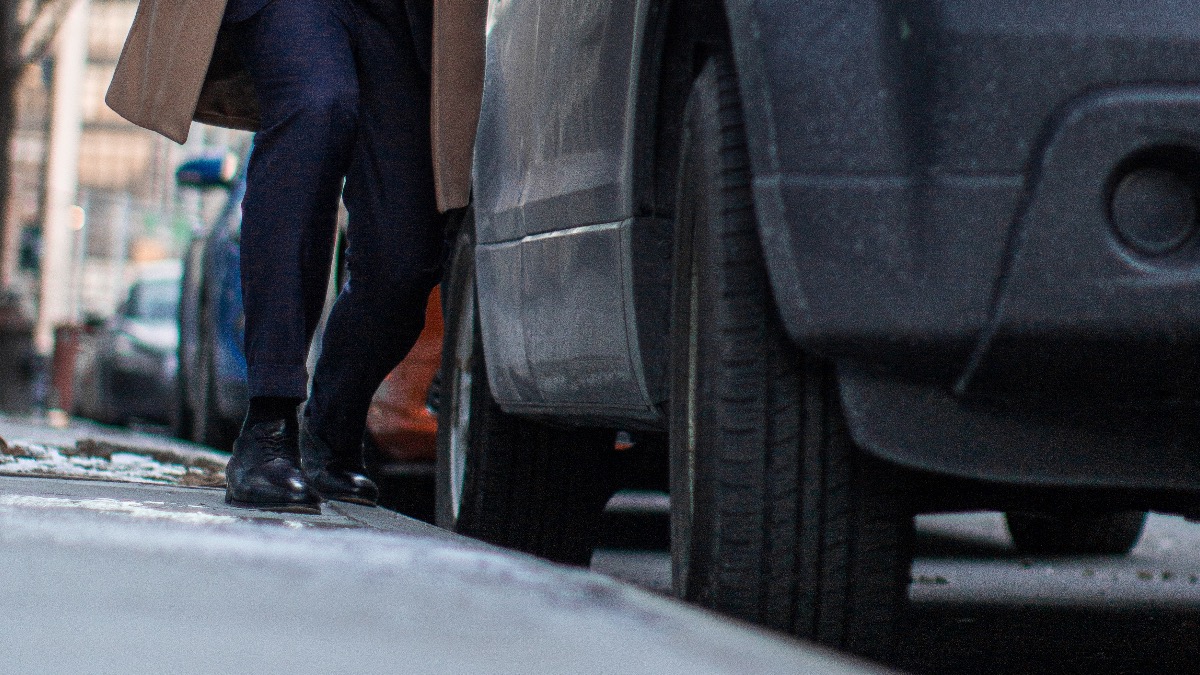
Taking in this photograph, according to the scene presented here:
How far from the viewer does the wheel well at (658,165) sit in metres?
2.81

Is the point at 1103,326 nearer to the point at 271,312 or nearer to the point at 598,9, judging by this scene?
the point at 598,9

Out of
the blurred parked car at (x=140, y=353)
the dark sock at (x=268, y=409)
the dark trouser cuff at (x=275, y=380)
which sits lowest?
the blurred parked car at (x=140, y=353)

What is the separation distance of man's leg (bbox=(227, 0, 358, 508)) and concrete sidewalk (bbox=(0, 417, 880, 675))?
1047 mm

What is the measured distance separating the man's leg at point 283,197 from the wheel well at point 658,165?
834 millimetres

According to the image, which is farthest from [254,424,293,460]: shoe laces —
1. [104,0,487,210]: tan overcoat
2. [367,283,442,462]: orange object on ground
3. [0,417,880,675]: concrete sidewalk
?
[367,283,442,462]: orange object on ground

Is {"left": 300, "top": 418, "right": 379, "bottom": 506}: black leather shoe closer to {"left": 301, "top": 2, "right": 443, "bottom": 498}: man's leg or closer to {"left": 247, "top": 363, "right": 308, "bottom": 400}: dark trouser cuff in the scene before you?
{"left": 301, "top": 2, "right": 443, "bottom": 498}: man's leg

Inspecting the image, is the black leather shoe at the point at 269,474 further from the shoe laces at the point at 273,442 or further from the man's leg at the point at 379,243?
the man's leg at the point at 379,243

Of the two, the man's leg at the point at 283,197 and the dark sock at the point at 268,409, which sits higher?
the man's leg at the point at 283,197

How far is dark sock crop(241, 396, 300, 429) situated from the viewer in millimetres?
3496

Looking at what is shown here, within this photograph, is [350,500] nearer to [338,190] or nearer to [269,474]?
[269,474]

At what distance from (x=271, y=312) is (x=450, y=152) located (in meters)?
0.51

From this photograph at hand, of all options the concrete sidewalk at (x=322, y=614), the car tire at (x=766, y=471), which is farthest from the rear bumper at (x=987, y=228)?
the concrete sidewalk at (x=322, y=614)

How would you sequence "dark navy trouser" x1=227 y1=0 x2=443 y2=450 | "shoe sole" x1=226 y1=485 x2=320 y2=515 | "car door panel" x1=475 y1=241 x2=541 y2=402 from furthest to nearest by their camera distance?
"car door panel" x1=475 y1=241 x2=541 y2=402
"dark navy trouser" x1=227 y1=0 x2=443 y2=450
"shoe sole" x1=226 y1=485 x2=320 y2=515

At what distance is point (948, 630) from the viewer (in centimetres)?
398
